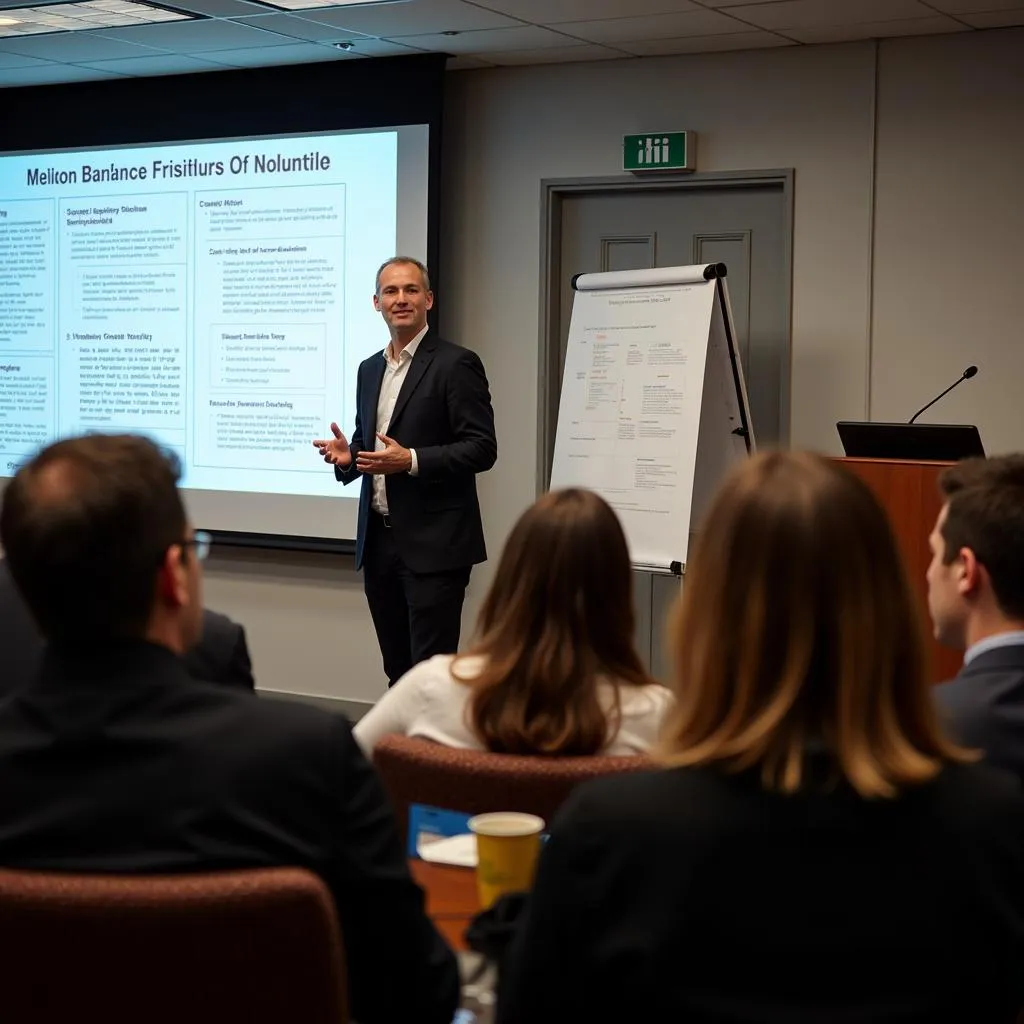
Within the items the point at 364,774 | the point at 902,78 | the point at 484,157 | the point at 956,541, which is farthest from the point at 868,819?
the point at 484,157

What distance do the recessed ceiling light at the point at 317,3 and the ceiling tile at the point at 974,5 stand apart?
5.62 ft

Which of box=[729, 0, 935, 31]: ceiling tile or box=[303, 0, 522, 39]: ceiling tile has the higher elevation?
box=[303, 0, 522, 39]: ceiling tile

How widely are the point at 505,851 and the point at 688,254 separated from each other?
426 centimetres

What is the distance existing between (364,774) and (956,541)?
1.03 meters

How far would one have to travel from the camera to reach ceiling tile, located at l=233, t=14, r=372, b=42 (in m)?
5.05

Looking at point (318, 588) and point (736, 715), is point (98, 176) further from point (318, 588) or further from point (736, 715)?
point (736, 715)

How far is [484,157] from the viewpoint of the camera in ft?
19.1

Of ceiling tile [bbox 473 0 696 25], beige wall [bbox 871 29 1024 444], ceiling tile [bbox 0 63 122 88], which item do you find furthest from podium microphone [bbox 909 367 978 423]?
ceiling tile [bbox 0 63 122 88]

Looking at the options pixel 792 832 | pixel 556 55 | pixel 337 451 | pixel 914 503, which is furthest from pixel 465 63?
pixel 792 832

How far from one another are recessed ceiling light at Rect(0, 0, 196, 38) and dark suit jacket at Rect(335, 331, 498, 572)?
63.9 inches

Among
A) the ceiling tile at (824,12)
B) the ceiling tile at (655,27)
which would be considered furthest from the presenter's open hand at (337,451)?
the ceiling tile at (824,12)

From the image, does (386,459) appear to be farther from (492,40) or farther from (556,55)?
(556,55)

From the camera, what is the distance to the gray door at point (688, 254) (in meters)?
5.39

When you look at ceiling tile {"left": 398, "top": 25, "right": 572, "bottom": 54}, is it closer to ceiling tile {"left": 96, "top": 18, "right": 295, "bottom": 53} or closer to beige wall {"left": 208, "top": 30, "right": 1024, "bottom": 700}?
beige wall {"left": 208, "top": 30, "right": 1024, "bottom": 700}
